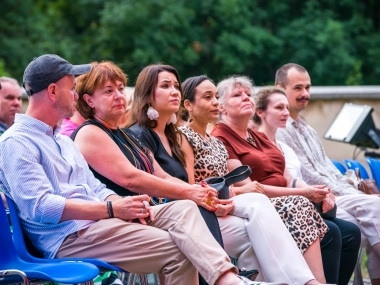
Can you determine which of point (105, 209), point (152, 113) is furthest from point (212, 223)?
point (152, 113)

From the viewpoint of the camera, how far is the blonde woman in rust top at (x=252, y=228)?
4.89 m

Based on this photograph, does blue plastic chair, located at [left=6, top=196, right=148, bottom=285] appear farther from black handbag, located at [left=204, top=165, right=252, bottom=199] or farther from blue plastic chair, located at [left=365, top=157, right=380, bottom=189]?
blue plastic chair, located at [left=365, top=157, right=380, bottom=189]

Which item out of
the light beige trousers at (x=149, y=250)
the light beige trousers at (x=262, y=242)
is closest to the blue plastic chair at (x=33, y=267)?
the light beige trousers at (x=149, y=250)

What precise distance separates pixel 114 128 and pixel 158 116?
51 cm

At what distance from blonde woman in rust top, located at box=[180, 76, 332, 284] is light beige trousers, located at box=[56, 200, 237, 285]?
75cm

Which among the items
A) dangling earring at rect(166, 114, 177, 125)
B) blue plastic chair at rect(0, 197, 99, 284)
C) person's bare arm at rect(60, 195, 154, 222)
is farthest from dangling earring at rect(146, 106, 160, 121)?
blue plastic chair at rect(0, 197, 99, 284)

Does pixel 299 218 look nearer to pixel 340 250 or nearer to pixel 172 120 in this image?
pixel 340 250

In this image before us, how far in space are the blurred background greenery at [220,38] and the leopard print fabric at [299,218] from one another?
13532 millimetres

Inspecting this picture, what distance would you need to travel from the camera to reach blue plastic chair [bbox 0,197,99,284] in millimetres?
3855

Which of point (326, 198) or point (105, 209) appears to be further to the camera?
point (326, 198)

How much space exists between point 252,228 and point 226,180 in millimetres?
A: 305

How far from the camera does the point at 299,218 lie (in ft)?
17.1

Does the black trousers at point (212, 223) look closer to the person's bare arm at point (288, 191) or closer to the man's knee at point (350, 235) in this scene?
the person's bare arm at point (288, 191)

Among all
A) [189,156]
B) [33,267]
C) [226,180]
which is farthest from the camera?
[189,156]
